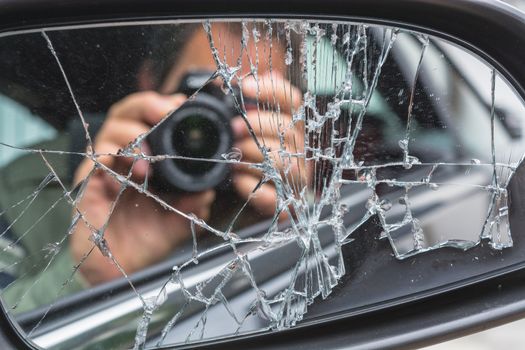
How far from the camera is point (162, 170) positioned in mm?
1115

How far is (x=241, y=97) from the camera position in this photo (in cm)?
111

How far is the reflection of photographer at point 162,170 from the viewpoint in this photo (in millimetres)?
1090

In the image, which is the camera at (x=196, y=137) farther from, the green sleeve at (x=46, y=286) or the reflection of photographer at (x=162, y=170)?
the green sleeve at (x=46, y=286)

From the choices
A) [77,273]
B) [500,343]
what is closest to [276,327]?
[77,273]

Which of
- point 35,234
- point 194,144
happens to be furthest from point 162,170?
point 35,234

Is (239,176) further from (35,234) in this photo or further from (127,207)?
(35,234)

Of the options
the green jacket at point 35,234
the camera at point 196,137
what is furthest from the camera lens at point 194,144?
the green jacket at point 35,234

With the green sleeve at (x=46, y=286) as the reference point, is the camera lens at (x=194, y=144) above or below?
above

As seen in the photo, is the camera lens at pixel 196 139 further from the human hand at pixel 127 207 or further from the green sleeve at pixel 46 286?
the green sleeve at pixel 46 286

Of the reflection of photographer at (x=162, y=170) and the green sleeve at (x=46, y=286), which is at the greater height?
the reflection of photographer at (x=162, y=170)

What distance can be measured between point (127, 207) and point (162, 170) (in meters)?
0.09

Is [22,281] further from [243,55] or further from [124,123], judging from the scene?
[243,55]

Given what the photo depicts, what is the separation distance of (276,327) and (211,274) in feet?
0.49

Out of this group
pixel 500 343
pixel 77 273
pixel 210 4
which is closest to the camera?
pixel 210 4
